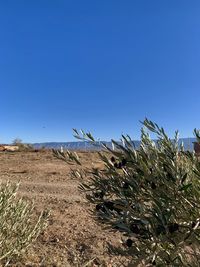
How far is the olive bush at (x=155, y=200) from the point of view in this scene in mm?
3297

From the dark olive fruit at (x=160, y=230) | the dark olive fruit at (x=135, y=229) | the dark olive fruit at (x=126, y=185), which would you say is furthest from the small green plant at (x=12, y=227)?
the dark olive fruit at (x=160, y=230)

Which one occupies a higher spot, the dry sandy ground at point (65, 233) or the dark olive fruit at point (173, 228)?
the dark olive fruit at point (173, 228)

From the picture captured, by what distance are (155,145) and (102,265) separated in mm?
3821

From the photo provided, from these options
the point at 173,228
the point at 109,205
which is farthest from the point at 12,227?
the point at 173,228

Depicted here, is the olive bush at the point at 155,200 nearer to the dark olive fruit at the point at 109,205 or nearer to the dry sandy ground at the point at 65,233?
the dark olive fruit at the point at 109,205

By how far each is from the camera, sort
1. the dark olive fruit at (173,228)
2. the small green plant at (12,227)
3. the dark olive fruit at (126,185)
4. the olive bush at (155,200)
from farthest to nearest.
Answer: the small green plant at (12,227)
the dark olive fruit at (126,185)
the olive bush at (155,200)
the dark olive fruit at (173,228)

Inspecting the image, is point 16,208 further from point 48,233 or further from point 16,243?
point 48,233

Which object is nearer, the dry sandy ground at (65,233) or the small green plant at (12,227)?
→ the small green plant at (12,227)

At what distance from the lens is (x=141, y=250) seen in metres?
3.68

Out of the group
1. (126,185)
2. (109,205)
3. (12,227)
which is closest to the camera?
(126,185)

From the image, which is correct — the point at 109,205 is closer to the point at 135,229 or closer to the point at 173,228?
the point at 135,229

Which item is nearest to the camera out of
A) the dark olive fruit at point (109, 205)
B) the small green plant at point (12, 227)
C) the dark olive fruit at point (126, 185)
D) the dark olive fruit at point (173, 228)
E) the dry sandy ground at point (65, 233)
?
the dark olive fruit at point (173, 228)

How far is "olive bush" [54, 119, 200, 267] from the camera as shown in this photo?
330 centimetres

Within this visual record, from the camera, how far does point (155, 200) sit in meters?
3.37
